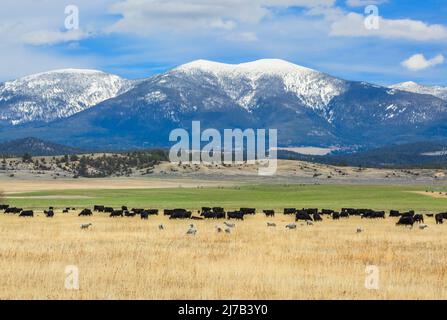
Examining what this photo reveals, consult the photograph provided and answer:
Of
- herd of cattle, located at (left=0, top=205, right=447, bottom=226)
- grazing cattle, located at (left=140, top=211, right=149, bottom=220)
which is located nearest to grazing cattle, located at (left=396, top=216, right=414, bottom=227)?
herd of cattle, located at (left=0, top=205, right=447, bottom=226)

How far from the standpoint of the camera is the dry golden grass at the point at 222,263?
19.9 metres

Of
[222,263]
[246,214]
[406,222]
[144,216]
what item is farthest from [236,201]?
[222,263]

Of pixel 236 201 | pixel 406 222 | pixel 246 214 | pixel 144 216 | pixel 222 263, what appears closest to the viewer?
pixel 222 263

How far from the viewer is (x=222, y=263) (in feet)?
83.4

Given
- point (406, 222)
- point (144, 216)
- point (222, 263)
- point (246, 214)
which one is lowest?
point (246, 214)

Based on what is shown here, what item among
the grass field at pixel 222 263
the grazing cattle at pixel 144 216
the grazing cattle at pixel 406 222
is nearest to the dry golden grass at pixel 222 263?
the grass field at pixel 222 263

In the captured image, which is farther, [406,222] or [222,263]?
[406,222]

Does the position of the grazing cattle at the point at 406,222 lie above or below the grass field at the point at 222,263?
below

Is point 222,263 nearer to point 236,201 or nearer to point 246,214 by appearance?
point 246,214

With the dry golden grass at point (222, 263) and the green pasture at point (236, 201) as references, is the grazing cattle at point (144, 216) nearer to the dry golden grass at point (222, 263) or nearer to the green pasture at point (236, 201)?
the dry golden grass at point (222, 263)

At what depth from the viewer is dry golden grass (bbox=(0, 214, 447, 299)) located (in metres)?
19.9
